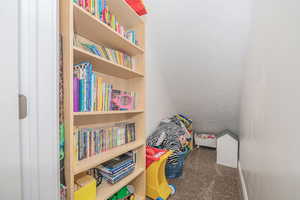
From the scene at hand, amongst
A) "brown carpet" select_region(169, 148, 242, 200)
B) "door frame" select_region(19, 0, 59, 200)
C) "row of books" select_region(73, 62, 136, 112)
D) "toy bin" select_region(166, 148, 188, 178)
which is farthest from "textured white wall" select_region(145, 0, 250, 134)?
"door frame" select_region(19, 0, 59, 200)

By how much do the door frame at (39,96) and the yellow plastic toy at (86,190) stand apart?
317 mm

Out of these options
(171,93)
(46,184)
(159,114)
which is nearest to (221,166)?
(159,114)

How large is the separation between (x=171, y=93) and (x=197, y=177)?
1.68 metres

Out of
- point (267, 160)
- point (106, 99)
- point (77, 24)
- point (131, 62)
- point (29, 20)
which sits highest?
point (77, 24)

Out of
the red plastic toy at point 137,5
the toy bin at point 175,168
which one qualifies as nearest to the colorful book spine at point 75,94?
the red plastic toy at point 137,5

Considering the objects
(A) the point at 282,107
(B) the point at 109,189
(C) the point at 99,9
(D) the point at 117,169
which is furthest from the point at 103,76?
(A) the point at 282,107

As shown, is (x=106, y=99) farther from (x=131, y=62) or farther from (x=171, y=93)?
(x=171, y=93)

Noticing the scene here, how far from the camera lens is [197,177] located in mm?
2057

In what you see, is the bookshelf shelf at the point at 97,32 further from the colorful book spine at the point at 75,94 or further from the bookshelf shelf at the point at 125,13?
the colorful book spine at the point at 75,94

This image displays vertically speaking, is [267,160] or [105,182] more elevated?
[267,160]

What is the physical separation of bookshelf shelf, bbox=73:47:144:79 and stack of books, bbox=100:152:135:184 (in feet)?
2.87

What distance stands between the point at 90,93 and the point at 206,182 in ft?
6.50

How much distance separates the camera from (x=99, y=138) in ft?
3.72

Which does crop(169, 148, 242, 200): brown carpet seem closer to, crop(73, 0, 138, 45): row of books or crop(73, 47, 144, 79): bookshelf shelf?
crop(73, 47, 144, 79): bookshelf shelf
